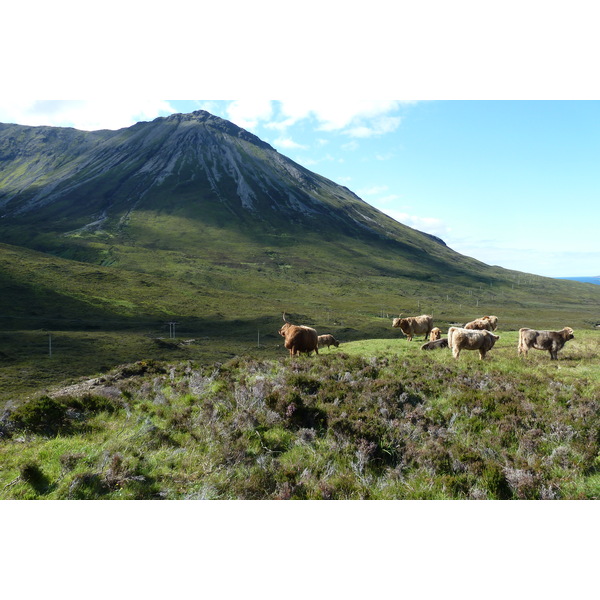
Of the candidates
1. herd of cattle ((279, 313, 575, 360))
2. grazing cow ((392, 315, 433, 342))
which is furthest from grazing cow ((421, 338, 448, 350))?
grazing cow ((392, 315, 433, 342))

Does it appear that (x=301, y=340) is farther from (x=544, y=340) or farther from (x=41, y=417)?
(x=41, y=417)

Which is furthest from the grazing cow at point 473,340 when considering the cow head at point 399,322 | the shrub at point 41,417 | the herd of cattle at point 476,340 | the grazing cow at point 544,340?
the shrub at point 41,417

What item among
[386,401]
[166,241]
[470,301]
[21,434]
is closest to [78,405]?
[21,434]

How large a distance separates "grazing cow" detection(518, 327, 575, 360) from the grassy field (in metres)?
6.13

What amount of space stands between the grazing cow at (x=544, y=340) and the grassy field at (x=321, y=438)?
613 centimetres

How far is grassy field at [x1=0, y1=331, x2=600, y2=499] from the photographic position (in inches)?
236

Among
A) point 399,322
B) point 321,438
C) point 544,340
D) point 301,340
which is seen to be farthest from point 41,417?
point 399,322

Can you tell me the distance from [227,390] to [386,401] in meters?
4.29

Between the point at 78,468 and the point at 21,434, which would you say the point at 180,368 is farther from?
the point at 78,468

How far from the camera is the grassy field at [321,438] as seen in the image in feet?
19.7

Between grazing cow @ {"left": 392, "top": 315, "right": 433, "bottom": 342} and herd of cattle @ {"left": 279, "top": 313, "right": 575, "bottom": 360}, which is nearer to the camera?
herd of cattle @ {"left": 279, "top": 313, "right": 575, "bottom": 360}

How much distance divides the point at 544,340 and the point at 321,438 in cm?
1443

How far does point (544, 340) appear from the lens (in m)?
17.2

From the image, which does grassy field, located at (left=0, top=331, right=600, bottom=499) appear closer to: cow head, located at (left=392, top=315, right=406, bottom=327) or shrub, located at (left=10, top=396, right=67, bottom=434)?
shrub, located at (left=10, top=396, right=67, bottom=434)
